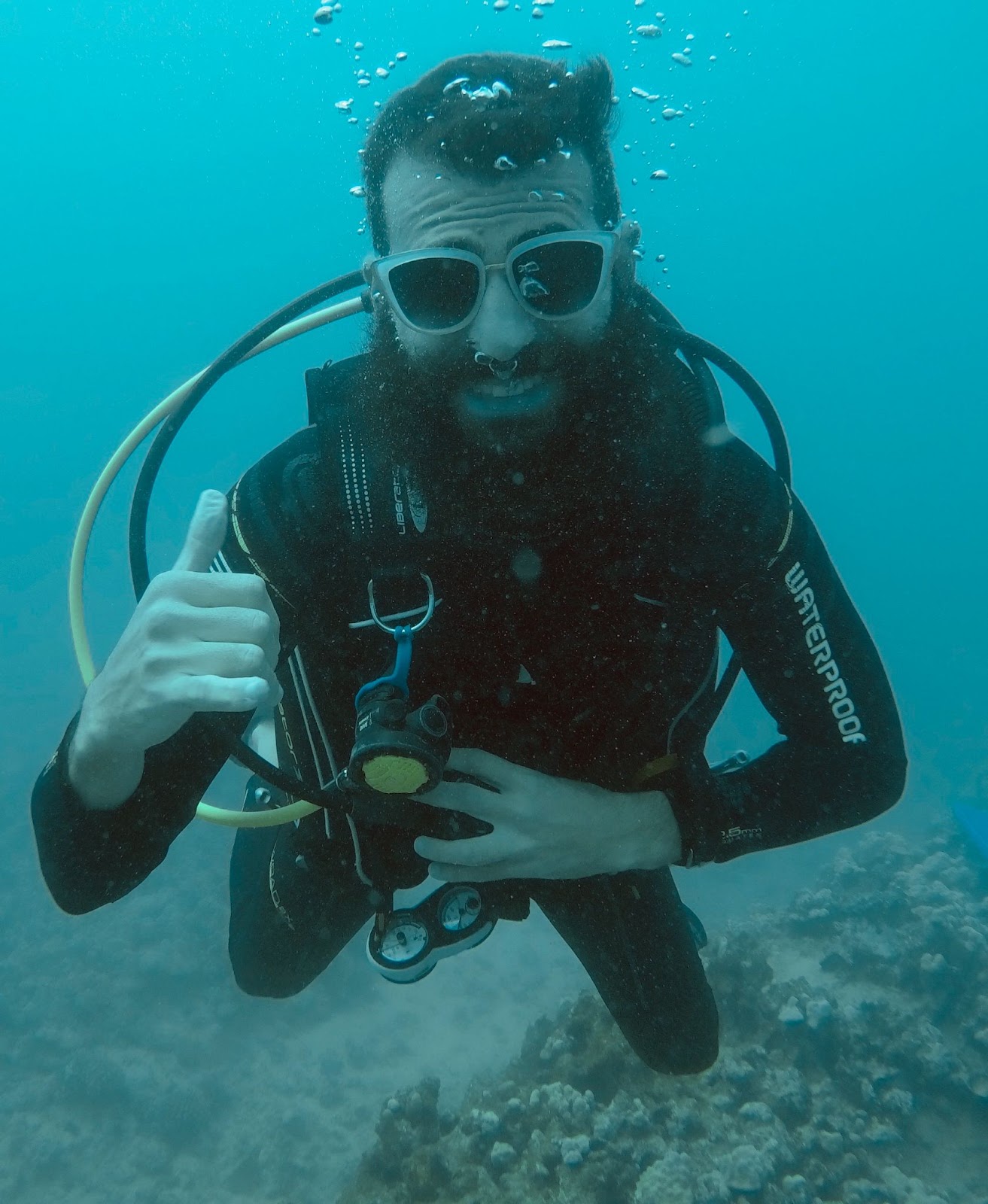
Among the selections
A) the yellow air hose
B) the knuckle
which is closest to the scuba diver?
the yellow air hose

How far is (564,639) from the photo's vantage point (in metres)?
2.53

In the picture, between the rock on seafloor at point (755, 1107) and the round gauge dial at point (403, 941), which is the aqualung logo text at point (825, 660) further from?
the rock on seafloor at point (755, 1107)

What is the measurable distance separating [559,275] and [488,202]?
1.26 feet

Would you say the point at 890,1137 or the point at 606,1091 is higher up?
the point at 606,1091

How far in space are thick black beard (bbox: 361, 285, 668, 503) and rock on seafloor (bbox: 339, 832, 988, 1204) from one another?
509 cm

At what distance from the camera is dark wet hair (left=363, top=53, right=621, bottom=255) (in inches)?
100

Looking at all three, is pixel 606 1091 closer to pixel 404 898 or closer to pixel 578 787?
pixel 404 898

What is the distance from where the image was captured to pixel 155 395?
230ft

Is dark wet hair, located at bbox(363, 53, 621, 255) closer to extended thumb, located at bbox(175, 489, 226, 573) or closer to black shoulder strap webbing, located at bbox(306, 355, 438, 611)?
black shoulder strap webbing, located at bbox(306, 355, 438, 611)

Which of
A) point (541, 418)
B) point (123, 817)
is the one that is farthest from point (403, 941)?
point (541, 418)

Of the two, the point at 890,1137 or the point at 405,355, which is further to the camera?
the point at 890,1137

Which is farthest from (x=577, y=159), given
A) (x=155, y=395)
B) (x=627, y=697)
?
(x=155, y=395)

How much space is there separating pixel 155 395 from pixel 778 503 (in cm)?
7735

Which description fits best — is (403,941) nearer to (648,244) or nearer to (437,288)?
(437,288)
